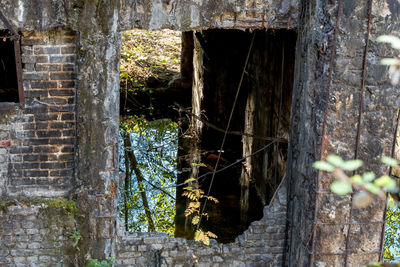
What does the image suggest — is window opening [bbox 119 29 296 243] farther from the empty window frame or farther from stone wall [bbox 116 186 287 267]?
the empty window frame

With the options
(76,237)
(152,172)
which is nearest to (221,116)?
(152,172)

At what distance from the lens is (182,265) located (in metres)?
4.95

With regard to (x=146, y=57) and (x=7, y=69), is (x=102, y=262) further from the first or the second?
(x=146, y=57)

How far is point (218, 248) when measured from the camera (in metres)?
4.96

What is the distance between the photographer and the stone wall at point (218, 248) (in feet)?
15.9

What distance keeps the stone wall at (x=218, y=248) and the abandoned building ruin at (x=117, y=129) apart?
0.01m

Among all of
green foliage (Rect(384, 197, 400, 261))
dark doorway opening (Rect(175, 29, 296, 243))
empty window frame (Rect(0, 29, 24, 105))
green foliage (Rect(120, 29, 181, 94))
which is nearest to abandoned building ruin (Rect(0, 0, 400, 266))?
dark doorway opening (Rect(175, 29, 296, 243))

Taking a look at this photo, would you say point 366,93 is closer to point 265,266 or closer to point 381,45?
point 381,45

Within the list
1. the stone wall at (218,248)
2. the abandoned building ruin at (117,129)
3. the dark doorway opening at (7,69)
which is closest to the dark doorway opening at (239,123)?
the stone wall at (218,248)

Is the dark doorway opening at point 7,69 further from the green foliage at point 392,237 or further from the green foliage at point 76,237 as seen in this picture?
the green foliage at point 392,237

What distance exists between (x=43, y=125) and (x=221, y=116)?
6.28m

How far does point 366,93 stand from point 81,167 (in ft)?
9.19

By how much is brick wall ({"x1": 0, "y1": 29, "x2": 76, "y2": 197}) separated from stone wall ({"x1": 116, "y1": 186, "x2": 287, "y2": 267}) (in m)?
0.94

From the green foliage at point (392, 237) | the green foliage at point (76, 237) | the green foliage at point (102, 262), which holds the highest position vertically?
the green foliage at point (76, 237)
